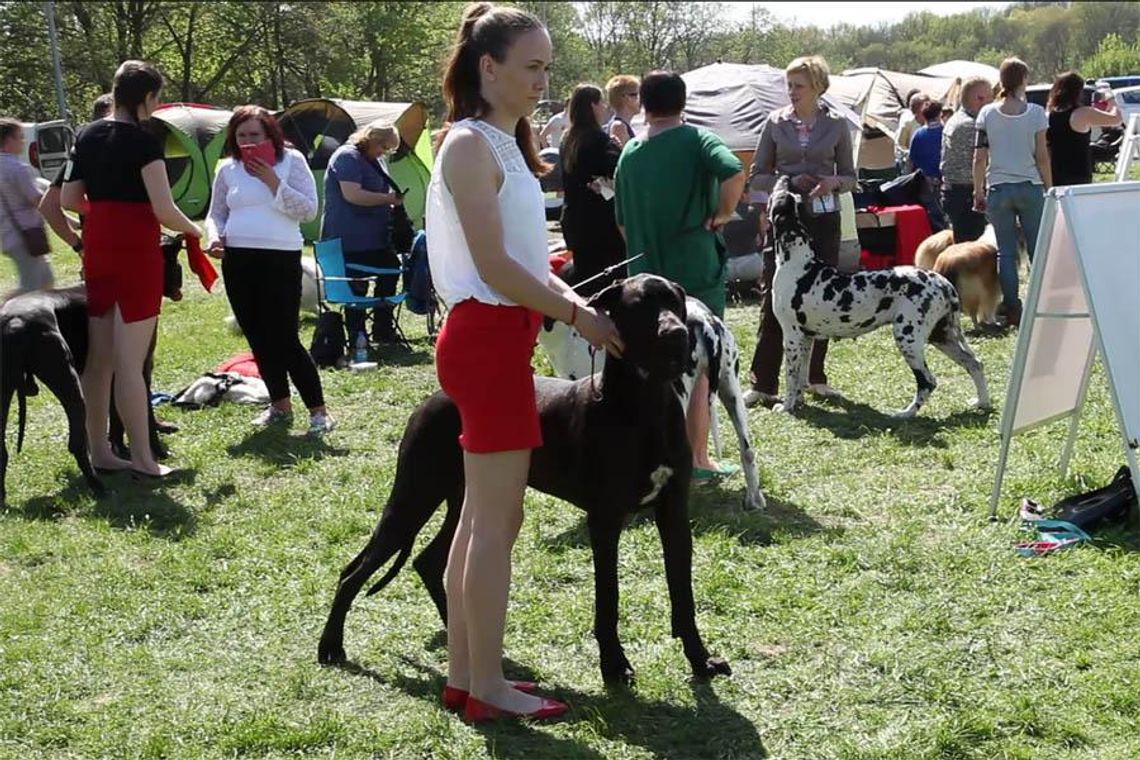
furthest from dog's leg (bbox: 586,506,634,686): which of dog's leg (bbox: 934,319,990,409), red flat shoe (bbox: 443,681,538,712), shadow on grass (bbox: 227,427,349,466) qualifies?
dog's leg (bbox: 934,319,990,409)

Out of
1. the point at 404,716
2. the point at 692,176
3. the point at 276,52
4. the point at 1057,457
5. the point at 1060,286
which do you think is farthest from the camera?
the point at 276,52

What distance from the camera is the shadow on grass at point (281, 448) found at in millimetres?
6895

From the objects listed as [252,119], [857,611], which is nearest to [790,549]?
[857,611]

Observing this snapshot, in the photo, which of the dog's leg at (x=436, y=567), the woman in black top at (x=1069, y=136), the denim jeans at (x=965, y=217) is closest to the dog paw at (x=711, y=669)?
the dog's leg at (x=436, y=567)

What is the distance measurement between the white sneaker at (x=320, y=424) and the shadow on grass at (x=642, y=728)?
385cm

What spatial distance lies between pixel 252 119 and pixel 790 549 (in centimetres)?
412

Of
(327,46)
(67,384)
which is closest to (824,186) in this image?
(67,384)

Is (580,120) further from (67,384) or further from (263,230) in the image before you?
(67,384)

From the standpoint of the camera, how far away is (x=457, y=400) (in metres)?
3.10

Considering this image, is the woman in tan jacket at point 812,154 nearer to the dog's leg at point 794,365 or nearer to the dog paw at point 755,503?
the dog's leg at point 794,365

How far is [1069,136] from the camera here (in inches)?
380

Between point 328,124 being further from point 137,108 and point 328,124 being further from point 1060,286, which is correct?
point 1060,286

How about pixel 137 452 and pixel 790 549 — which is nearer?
pixel 790 549

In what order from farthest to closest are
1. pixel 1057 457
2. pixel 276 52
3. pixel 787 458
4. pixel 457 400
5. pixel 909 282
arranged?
pixel 276 52
pixel 909 282
pixel 787 458
pixel 1057 457
pixel 457 400
